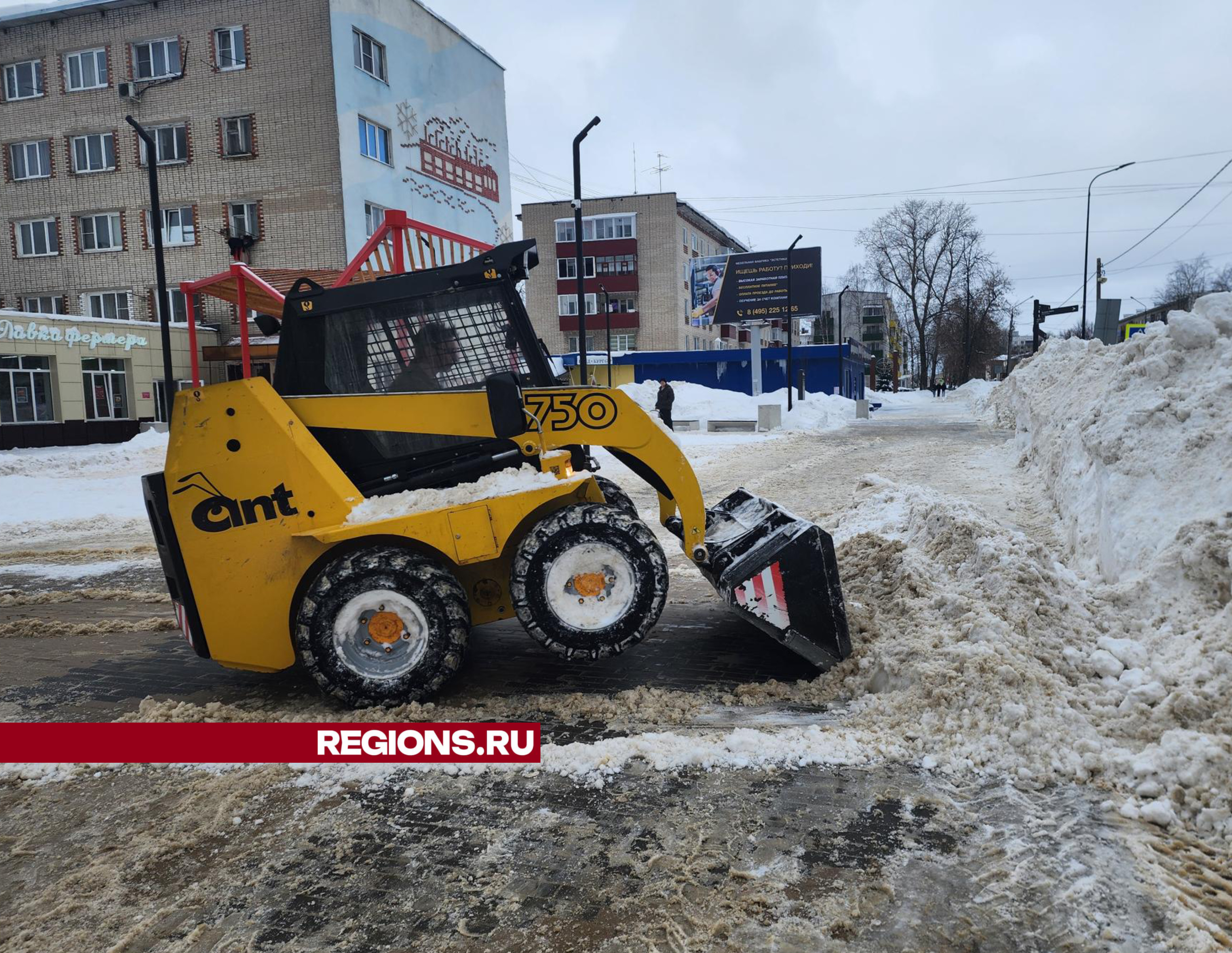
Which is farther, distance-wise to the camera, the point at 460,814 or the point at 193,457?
the point at 193,457

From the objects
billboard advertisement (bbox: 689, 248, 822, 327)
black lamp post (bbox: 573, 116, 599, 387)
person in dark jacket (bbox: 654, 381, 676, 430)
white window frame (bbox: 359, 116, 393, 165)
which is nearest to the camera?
black lamp post (bbox: 573, 116, 599, 387)

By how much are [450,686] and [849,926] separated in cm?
290

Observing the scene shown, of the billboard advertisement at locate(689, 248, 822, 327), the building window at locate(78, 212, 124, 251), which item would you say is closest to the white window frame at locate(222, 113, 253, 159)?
the building window at locate(78, 212, 124, 251)

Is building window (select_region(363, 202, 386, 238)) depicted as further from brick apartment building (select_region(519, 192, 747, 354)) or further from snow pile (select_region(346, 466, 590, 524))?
brick apartment building (select_region(519, 192, 747, 354))

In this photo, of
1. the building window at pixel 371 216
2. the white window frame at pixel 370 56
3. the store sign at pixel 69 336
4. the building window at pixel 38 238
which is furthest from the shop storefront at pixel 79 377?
the white window frame at pixel 370 56

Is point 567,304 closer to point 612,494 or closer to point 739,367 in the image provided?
point 739,367

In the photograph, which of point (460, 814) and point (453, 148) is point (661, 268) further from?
point (460, 814)

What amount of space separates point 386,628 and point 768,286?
4317 centimetres

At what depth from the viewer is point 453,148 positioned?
34.2 m

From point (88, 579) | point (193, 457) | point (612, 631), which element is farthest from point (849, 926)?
point (88, 579)

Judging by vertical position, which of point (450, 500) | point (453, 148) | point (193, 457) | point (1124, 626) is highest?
point (453, 148)

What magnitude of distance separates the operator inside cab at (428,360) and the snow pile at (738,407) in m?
24.3

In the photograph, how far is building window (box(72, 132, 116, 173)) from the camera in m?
31.6

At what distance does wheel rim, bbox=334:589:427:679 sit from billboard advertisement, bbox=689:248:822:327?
1662 inches
